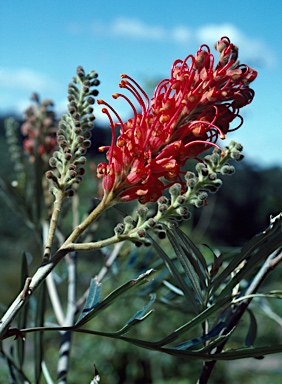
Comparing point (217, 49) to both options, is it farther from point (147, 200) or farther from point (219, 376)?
point (219, 376)

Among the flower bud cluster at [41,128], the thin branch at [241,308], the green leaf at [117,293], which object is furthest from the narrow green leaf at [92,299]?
the flower bud cluster at [41,128]

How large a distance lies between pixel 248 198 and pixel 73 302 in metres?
7.52

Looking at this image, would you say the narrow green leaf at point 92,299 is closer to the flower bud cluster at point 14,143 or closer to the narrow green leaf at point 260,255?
the narrow green leaf at point 260,255

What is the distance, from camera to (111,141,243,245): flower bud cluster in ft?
1.30

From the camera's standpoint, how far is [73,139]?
46cm

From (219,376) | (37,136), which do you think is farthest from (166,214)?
(219,376)

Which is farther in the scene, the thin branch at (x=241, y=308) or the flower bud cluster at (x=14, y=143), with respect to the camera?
the flower bud cluster at (x=14, y=143)

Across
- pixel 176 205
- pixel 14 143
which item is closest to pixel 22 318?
pixel 176 205

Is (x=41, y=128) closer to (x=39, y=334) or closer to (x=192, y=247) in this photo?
(x=39, y=334)

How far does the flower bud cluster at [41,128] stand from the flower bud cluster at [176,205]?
1.61ft

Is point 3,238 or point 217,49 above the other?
point 3,238

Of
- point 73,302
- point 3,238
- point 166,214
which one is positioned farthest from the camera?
point 3,238

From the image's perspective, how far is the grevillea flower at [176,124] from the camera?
44 cm

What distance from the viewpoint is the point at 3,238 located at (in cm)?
659
